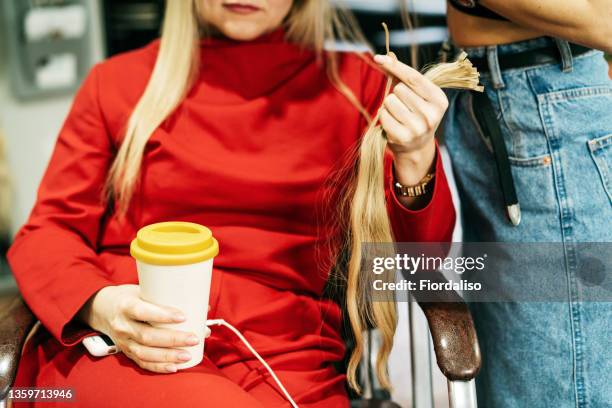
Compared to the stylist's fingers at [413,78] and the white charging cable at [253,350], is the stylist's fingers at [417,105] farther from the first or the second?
the white charging cable at [253,350]

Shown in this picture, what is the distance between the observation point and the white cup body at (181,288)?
0.76 metres

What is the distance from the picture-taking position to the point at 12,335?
932 millimetres

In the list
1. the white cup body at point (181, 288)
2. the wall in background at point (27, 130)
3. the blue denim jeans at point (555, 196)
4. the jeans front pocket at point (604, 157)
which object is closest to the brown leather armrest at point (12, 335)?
the white cup body at point (181, 288)

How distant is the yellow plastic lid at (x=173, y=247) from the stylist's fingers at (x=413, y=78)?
0.30 m

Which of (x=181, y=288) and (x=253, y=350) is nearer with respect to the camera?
(x=181, y=288)

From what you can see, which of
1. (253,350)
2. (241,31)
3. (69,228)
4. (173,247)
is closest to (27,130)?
(69,228)

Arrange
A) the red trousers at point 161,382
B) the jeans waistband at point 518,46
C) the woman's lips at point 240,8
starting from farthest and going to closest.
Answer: the woman's lips at point 240,8 < the jeans waistband at point 518,46 < the red trousers at point 161,382

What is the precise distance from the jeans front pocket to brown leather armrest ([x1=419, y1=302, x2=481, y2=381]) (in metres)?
0.27

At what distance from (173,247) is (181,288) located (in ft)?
0.18

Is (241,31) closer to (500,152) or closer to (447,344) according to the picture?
(500,152)

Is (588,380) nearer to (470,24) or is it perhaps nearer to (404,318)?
(404,318)

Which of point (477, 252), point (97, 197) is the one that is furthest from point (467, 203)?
point (97, 197)

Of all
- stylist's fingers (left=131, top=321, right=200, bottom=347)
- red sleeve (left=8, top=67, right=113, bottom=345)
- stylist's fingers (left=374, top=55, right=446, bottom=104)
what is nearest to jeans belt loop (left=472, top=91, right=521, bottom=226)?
stylist's fingers (left=374, top=55, right=446, bottom=104)

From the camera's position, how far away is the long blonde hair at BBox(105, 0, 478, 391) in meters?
0.93
